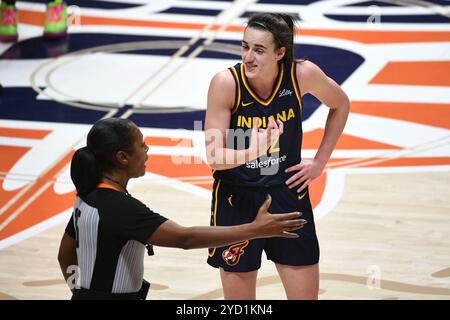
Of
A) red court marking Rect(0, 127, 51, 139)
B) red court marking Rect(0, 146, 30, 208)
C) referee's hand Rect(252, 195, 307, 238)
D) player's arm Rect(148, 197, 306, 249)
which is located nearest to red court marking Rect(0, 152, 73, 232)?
red court marking Rect(0, 146, 30, 208)

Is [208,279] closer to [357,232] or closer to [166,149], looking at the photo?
[357,232]

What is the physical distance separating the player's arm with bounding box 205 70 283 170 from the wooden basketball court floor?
1.72 meters

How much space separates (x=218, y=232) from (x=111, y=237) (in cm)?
39

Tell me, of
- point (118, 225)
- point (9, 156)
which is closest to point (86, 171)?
point (118, 225)

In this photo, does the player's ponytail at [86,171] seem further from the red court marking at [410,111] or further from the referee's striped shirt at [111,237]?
the red court marking at [410,111]

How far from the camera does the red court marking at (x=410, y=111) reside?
8484mm

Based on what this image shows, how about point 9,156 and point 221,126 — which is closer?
point 221,126

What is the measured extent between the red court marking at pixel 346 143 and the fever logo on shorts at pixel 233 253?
371 centimetres

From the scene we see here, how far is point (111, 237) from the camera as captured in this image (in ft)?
11.0

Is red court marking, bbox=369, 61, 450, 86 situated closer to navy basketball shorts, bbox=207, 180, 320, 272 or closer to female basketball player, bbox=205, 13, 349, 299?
female basketball player, bbox=205, 13, 349, 299

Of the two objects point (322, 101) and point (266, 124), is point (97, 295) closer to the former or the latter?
point (266, 124)
